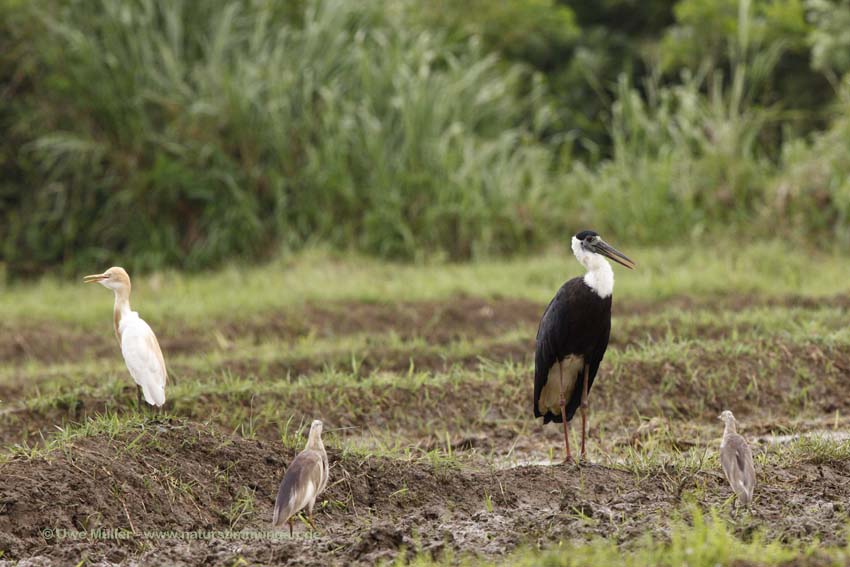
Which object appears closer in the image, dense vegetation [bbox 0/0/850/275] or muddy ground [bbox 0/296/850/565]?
muddy ground [bbox 0/296/850/565]

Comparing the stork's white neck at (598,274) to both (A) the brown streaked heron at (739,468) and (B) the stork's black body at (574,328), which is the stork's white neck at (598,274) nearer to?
(B) the stork's black body at (574,328)

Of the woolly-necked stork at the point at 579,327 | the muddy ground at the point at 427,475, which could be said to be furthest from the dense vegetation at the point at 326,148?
the woolly-necked stork at the point at 579,327

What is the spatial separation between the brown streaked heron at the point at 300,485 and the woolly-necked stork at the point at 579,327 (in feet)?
4.48

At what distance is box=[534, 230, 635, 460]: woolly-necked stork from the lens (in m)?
5.60

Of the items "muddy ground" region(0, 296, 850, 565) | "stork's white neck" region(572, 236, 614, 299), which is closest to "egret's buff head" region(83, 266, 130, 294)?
"muddy ground" region(0, 296, 850, 565)

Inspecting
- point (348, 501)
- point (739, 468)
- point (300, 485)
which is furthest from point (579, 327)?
point (300, 485)

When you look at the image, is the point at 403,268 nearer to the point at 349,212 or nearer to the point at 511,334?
the point at 349,212

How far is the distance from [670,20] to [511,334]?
9126 mm

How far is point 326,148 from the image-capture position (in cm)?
1191

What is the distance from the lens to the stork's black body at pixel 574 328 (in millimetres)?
5598

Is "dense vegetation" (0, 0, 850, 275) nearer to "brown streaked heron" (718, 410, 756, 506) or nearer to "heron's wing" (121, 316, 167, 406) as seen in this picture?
"heron's wing" (121, 316, 167, 406)

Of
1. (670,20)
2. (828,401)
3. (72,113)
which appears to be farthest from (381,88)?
(828,401)

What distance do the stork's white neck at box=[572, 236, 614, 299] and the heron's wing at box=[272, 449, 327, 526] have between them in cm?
155

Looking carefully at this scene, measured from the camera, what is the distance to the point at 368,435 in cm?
677
